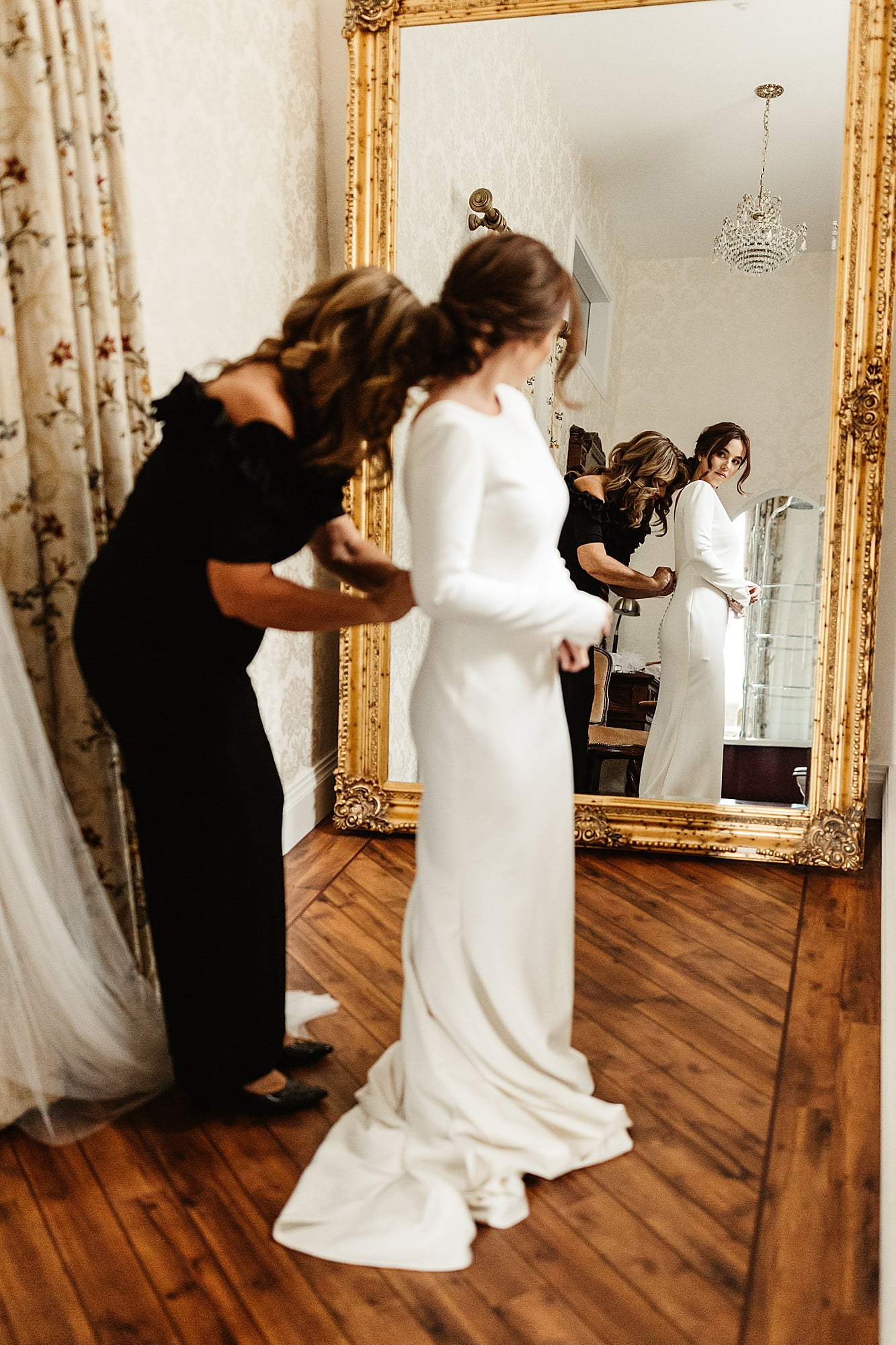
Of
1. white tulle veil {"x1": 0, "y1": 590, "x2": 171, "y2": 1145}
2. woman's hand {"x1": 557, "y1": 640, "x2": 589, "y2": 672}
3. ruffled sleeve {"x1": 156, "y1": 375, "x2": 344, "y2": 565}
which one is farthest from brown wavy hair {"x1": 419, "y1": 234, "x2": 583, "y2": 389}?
white tulle veil {"x1": 0, "y1": 590, "x2": 171, "y2": 1145}

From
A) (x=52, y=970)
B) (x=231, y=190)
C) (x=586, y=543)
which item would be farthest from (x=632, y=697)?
(x=52, y=970)

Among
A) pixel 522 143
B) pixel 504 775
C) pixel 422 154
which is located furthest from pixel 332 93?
pixel 504 775

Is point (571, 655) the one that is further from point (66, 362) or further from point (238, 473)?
point (66, 362)

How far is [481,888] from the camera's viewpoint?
1719 millimetres

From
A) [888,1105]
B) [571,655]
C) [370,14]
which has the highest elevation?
[370,14]

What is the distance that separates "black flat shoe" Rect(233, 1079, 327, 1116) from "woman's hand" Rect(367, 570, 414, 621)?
87 cm

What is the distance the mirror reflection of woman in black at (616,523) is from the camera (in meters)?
3.12

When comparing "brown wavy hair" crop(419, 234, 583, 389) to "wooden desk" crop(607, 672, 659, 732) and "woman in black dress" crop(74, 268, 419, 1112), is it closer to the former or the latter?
"woman in black dress" crop(74, 268, 419, 1112)

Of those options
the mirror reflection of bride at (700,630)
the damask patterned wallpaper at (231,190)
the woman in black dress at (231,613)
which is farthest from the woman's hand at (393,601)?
the mirror reflection of bride at (700,630)

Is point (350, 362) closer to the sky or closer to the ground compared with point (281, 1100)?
closer to the sky

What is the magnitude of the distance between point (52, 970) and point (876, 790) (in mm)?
2604

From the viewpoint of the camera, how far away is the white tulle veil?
1736mm

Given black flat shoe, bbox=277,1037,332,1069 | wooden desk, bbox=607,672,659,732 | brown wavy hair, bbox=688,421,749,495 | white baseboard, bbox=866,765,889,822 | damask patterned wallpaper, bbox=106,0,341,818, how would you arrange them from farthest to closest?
white baseboard, bbox=866,765,889,822, wooden desk, bbox=607,672,659,732, brown wavy hair, bbox=688,421,749,495, damask patterned wallpaper, bbox=106,0,341,818, black flat shoe, bbox=277,1037,332,1069

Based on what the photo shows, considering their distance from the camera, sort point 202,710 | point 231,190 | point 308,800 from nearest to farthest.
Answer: point 202,710 < point 231,190 < point 308,800
